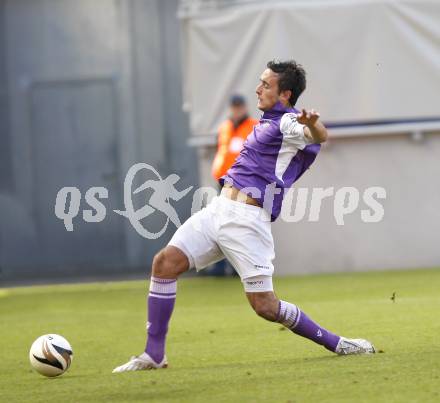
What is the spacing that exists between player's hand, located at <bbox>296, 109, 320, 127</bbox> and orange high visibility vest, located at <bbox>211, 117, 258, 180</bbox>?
27.2 feet

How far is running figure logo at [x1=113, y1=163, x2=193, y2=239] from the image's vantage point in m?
20.2

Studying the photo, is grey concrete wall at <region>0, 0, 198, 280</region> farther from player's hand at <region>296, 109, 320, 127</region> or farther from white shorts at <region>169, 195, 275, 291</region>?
player's hand at <region>296, 109, 320, 127</region>

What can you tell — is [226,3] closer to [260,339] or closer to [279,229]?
[279,229]

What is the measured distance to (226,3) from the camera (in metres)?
17.3

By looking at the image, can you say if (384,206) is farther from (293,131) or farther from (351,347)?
(293,131)

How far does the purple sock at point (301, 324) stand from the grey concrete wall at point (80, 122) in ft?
39.4

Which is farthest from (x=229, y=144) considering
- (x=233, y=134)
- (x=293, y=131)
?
(x=293, y=131)

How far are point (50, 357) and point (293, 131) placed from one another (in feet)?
7.23

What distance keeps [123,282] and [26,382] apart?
9.66 m

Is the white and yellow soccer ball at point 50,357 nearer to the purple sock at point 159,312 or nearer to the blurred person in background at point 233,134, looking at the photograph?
the purple sock at point 159,312

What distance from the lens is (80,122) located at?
2048 cm

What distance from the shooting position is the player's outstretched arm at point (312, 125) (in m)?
7.58

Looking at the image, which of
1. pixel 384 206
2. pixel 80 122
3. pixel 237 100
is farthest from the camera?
pixel 80 122

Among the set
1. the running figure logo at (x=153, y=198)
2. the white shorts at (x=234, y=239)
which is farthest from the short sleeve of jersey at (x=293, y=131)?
the running figure logo at (x=153, y=198)
